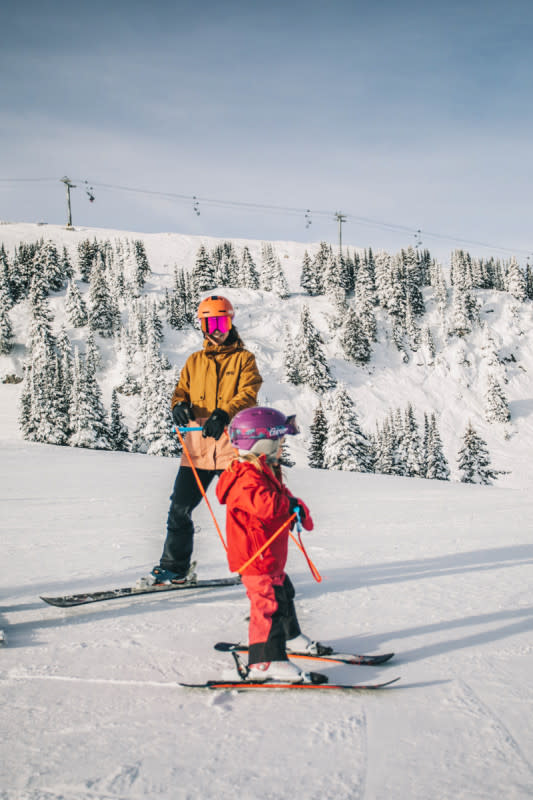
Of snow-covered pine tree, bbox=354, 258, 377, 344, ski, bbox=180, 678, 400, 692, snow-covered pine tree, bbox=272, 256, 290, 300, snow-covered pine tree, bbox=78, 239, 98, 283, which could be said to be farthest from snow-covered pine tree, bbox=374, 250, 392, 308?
ski, bbox=180, 678, 400, 692

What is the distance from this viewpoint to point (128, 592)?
13.0 feet

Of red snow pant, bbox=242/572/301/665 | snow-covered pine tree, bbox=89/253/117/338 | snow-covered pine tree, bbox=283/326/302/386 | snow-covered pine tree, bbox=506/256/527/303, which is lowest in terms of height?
A: red snow pant, bbox=242/572/301/665

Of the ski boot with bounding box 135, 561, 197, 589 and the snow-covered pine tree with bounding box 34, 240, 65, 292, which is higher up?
the snow-covered pine tree with bounding box 34, 240, 65, 292

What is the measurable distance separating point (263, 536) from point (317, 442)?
39.7 m

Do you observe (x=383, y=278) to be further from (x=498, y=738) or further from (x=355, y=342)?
(x=498, y=738)

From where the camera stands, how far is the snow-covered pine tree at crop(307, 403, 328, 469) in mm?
40594

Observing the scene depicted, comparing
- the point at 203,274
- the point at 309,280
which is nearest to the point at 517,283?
the point at 309,280

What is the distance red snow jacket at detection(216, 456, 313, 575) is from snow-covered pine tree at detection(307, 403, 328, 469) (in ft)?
121

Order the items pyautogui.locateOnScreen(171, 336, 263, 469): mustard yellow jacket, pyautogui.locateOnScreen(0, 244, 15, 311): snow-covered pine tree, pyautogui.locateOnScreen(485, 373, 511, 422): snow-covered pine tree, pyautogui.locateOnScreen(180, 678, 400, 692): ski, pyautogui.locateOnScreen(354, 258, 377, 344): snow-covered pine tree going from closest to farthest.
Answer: pyautogui.locateOnScreen(180, 678, 400, 692): ski
pyautogui.locateOnScreen(171, 336, 263, 469): mustard yellow jacket
pyautogui.locateOnScreen(485, 373, 511, 422): snow-covered pine tree
pyautogui.locateOnScreen(0, 244, 15, 311): snow-covered pine tree
pyautogui.locateOnScreen(354, 258, 377, 344): snow-covered pine tree

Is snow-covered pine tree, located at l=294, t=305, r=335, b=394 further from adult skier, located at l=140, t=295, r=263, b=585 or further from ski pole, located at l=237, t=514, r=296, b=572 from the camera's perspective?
ski pole, located at l=237, t=514, r=296, b=572

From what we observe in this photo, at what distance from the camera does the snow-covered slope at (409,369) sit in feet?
183

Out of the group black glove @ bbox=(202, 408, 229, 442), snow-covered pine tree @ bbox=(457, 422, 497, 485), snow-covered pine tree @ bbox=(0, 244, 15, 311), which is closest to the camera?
black glove @ bbox=(202, 408, 229, 442)

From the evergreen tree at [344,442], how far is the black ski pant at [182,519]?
107 feet

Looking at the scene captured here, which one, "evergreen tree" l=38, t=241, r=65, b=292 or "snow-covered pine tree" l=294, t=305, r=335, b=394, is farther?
"evergreen tree" l=38, t=241, r=65, b=292
